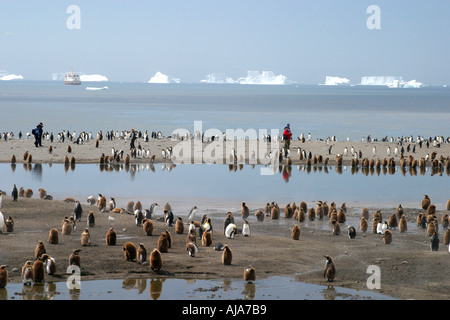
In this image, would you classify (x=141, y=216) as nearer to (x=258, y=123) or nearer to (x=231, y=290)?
(x=231, y=290)

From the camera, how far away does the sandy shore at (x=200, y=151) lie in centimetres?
3080

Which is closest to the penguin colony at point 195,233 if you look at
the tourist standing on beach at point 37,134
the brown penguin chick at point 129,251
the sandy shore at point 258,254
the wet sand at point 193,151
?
Result: the brown penguin chick at point 129,251

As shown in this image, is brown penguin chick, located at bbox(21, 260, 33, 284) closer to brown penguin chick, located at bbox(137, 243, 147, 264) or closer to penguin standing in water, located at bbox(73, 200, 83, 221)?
A: brown penguin chick, located at bbox(137, 243, 147, 264)

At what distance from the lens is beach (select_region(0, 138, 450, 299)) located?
11.3 meters

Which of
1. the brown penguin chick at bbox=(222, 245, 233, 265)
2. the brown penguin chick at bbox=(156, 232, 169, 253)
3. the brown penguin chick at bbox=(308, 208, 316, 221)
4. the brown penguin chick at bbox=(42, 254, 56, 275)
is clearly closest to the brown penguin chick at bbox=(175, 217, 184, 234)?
the brown penguin chick at bbox=(156, 232, 169, 253)

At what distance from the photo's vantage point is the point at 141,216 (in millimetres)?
15352

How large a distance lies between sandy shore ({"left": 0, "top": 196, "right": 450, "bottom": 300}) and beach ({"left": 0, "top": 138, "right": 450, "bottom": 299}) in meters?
0.02

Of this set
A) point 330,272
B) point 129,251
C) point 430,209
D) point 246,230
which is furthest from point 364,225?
point 129,251

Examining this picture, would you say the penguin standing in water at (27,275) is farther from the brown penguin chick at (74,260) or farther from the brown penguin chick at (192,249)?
the brown penguin chick at (192,249)

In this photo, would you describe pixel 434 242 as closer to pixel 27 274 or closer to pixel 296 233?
pixel 296 233

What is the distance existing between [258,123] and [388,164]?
3877 cm

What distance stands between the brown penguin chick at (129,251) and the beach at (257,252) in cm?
13

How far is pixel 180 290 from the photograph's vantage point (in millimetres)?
10477
